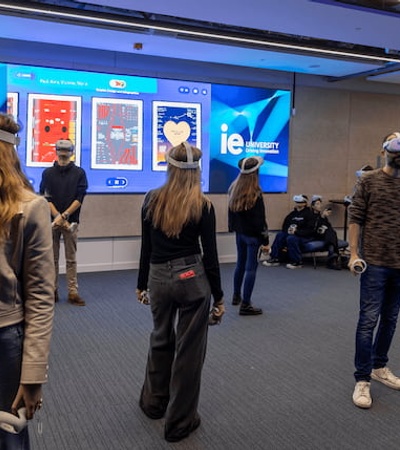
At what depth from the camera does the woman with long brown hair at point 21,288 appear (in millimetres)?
1425

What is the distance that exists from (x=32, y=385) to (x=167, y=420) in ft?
4.33

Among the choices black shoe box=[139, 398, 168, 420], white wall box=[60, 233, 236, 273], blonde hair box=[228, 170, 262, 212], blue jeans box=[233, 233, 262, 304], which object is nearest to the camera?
black shoe box=[139, 398, 168, 420]

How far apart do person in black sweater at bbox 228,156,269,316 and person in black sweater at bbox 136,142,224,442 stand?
209cm

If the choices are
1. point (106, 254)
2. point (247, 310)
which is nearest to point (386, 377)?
point (247, 310)

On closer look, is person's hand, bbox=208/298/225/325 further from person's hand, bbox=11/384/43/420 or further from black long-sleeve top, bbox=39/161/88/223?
black long-sleeve top, bbox=39/161/88/223

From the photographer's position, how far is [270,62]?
6.97 meters

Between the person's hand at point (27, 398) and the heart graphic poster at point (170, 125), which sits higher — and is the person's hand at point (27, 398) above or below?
below

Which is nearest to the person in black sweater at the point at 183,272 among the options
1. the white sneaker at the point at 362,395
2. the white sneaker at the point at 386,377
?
the white sneaker at the point at 362,395

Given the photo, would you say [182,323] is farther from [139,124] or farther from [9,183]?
[139,124]

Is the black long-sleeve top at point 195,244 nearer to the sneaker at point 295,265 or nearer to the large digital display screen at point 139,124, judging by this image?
the large digital display screen at point 139,124

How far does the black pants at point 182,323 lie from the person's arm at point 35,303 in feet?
3.69

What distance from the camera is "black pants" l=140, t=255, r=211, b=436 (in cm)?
258

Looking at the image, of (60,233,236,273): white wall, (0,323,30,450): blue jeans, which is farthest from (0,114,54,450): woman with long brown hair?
(60,233,236,273): white wall

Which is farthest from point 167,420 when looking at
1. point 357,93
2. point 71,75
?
point 357,93
